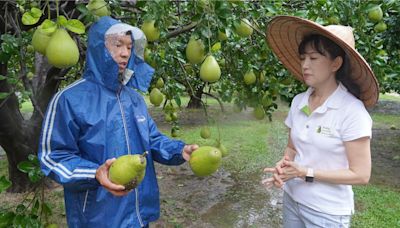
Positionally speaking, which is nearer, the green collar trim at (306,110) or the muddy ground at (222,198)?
the green collar trim at (306,110)

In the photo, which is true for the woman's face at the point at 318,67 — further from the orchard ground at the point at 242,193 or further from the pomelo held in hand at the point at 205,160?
the orchard ground at the point at 242,193

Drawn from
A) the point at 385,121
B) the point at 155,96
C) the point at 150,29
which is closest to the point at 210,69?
the point at 150,29

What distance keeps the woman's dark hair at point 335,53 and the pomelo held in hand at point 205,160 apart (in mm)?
562

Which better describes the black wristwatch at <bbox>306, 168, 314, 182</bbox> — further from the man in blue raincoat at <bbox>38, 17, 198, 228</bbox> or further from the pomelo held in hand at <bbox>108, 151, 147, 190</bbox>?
the pomelo held in hand at <bbox>108, 151, 147, 190</bbox>

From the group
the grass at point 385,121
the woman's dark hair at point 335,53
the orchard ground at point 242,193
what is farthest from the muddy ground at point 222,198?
the grass at point 385,121

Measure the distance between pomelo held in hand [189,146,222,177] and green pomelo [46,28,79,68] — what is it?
590mm

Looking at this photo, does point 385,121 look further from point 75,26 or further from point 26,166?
point 75,26

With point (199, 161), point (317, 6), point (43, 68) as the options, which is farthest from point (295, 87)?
point (43, 68)

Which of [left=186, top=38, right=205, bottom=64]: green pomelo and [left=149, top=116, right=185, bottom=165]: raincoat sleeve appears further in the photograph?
[left=186, top=38, right=205, bottom=64]: green pomelo

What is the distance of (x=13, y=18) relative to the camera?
7.70ft

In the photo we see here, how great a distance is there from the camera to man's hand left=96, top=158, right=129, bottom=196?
1291 mm

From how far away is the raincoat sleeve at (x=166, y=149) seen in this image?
70.1 inches

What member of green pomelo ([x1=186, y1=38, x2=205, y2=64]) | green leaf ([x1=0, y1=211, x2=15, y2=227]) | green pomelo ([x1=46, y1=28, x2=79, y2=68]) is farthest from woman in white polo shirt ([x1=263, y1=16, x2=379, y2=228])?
green leaf ([x1=0, y1=211, x2=15, y2=227])

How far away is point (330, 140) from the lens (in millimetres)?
1595
